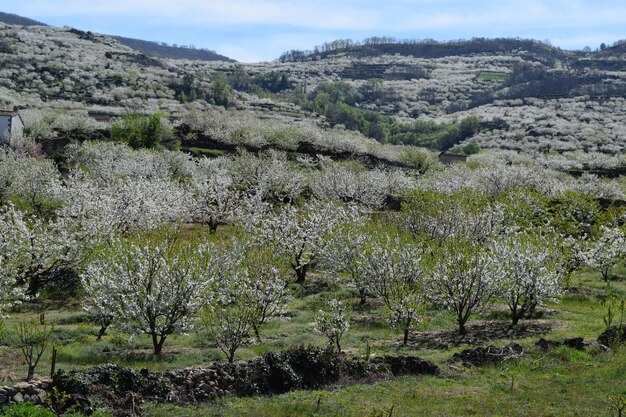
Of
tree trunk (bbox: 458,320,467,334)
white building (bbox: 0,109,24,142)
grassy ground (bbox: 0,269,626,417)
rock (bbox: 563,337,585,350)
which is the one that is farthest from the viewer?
white building (bbox: 0,109,24,142)

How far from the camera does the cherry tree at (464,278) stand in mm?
31016

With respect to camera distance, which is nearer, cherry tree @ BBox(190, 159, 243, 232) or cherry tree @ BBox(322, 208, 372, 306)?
cherry tree @ BBox(322, 208, 372, 306)

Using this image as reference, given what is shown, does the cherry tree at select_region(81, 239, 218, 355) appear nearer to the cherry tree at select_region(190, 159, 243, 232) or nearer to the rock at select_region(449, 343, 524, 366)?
the rock at select_region(449, 343, 524, 366)

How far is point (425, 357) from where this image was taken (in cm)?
2755

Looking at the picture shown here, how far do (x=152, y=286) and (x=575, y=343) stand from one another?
20.7m

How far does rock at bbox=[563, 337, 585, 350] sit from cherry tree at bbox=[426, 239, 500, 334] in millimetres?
4596

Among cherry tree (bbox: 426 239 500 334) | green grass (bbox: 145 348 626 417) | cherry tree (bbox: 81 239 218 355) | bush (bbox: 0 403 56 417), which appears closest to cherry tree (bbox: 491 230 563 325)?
cherry tree (bbox: 426 239 500 334)

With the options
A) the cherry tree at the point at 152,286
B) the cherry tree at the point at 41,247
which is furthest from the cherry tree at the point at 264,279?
the cherry tree at the point at 41,247

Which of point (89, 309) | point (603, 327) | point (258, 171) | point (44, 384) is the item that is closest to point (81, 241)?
point (89, 309)

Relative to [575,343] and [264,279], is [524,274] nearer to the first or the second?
[575,343]

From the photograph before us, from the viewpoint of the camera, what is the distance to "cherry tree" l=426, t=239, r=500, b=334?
102ft

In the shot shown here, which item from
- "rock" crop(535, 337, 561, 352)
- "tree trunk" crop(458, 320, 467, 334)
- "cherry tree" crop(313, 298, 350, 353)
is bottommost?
"tree trunk" crop(458, 320, 467, 334)

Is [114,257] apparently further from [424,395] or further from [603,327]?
[603,327]

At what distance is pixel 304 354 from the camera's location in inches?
945
